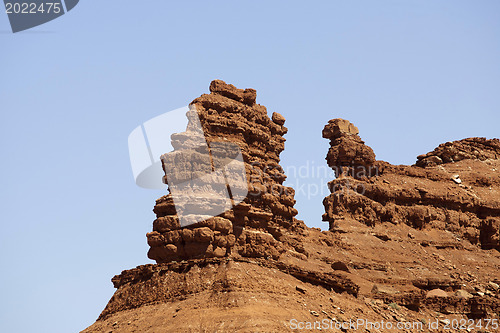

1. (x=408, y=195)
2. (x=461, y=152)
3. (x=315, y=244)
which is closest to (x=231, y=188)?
(x=315, y=244)

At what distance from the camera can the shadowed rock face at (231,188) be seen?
41.7m

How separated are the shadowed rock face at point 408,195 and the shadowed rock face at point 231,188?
7.72 metres

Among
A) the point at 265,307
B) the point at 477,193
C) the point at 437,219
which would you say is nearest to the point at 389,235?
the point at 437,219

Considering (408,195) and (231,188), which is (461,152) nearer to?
(408,195)

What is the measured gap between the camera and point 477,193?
2488 inches

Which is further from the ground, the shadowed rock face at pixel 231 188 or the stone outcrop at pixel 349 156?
the stone outcrop at pixel 349 156

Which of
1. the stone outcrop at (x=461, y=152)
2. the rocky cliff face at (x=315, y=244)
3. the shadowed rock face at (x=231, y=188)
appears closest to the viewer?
the rocky cliff face at (x=315, y=244)

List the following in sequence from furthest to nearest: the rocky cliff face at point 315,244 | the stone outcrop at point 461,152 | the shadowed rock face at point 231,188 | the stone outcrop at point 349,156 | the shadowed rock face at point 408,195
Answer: the stone outcrop at point 461,152 → the stone outcrop at point 349,156 → the shadowed rock face at point 408,195 → the shadowed rock face at point 231,188 → the rocky cliff face at point 315,244

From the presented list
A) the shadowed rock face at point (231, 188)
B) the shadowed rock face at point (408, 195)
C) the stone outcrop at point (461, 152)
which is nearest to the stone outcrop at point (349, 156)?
the shadowed rock face at point (408, 195)

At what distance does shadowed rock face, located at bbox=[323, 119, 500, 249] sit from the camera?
57.9m

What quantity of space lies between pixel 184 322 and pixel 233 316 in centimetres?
203

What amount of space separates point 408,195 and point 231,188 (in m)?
19.1

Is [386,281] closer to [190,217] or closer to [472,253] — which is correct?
[472,253]

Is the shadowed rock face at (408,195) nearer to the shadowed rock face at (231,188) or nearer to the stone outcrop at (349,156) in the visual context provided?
the stone outcrop at (349,156)
